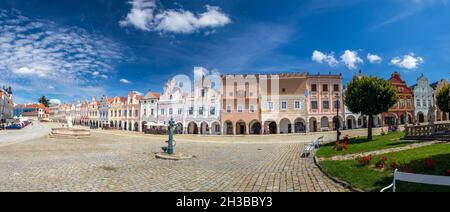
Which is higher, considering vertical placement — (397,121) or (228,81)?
(228,81)

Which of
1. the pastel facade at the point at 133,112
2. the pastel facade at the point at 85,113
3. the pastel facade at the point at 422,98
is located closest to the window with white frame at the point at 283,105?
the pastel facade at the point at 422,98

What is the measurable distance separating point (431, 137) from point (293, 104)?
26691 millimetres

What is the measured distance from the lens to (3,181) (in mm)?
8375

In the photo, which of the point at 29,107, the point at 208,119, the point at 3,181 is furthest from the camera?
the point at 29,107

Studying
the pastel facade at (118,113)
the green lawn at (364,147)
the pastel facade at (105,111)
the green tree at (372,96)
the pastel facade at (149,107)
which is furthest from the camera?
the pastel facade at (105,111)

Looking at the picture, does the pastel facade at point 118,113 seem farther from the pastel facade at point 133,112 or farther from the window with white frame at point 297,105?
the window with white frame at point 297,105

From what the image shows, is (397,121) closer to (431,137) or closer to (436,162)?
(431,137)

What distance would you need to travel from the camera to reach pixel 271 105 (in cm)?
4275

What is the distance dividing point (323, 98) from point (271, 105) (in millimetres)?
9633

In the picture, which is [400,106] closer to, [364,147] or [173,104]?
[364,147]

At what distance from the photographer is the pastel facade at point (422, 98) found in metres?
49.9

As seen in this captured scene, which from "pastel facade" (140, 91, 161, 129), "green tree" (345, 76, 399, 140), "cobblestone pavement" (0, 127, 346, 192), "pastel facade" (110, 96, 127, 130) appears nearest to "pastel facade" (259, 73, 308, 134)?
"green tree" (345, 76, 399, 140)

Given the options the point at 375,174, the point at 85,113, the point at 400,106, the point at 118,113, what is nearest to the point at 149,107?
the point at 118,113
